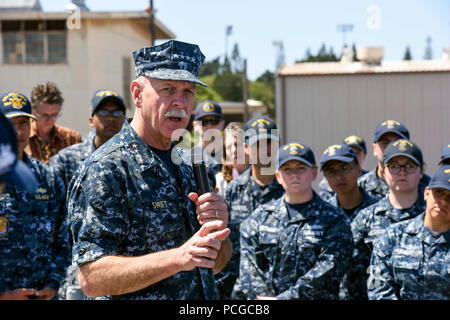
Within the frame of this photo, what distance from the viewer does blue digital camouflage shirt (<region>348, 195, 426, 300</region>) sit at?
4.55 metres

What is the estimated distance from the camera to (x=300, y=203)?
4.45 meters

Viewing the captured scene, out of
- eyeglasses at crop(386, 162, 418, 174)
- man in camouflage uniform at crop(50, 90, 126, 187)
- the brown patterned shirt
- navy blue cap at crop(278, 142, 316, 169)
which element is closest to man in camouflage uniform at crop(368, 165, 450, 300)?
eyeglasses at crop(386, 162, 418, 174)

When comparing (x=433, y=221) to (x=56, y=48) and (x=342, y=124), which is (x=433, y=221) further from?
(x=56, y=48)

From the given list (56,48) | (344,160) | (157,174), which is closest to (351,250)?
(344,160)

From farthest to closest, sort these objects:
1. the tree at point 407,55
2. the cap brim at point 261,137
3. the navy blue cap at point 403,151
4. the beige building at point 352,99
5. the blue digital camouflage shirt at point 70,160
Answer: the tree at point 407,55
the beige building at point 352,99
the cap brim at point 261,137
the blue digital camouflage shirt at point 70,160
the navy blue cap at point 403,151

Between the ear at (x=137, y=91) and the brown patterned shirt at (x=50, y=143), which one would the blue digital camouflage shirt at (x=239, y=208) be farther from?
the ear at (x=137, y=91)

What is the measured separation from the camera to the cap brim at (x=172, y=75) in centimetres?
239

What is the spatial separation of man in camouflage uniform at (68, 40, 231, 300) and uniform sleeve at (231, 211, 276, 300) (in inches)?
66.7

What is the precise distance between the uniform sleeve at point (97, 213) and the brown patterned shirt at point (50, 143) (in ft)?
11.6

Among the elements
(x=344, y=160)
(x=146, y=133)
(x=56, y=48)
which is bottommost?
(x=344, y=160)

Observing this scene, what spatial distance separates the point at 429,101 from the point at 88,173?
14.8 m

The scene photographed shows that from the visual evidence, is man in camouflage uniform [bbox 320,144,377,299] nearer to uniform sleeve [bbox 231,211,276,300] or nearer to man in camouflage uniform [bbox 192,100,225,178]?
uniform sleeve [bbox 231,211,276,300]

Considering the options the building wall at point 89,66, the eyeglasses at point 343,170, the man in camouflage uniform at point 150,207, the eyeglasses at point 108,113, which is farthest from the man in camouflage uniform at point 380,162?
the building wall at point 89,66

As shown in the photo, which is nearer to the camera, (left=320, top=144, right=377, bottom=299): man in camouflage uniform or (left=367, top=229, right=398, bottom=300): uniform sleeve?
(left=367, top=229, right=398, bottom=300): uniform sleeve
